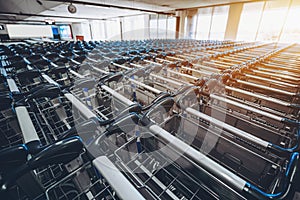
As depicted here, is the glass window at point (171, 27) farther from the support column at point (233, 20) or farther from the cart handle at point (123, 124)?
the cart handle at point (123, 124)

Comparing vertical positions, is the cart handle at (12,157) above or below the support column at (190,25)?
below

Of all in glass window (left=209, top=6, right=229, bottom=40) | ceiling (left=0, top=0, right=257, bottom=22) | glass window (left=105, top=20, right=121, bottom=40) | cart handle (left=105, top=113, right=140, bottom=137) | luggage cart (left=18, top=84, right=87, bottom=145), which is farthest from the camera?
glass window (left=105, top=20, right=121, bottom=40)

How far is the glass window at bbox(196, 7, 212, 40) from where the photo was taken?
12870mm

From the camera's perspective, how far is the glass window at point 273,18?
9727 millimetres

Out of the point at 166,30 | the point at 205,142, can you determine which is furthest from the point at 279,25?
the point at 205,142

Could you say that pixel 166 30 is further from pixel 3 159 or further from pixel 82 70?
pixel 3 159

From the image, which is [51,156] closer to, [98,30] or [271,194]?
[271,194]

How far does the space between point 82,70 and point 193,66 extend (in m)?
2.27

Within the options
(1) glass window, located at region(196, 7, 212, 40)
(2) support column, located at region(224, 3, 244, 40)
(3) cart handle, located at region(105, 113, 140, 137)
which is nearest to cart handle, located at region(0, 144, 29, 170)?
(3) cart handle, located at region(105, 113, 140, 137)

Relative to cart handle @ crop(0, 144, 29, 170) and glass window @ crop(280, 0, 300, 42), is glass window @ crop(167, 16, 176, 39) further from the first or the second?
cart handle @ crop(0, 144, 29, 170)

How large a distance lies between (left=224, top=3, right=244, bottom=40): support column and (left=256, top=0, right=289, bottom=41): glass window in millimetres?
1532

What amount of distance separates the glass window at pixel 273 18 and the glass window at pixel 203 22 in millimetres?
3914

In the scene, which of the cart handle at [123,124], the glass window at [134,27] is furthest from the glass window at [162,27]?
the cart handle at [123,124]

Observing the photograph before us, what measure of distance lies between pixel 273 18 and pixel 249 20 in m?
1.37
